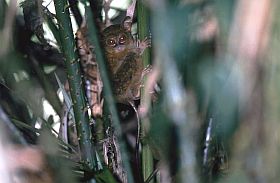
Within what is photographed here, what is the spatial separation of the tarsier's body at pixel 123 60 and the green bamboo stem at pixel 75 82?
0.52 ft

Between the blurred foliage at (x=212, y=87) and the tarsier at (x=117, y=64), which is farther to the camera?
the tarsier at (x=117, y=64)

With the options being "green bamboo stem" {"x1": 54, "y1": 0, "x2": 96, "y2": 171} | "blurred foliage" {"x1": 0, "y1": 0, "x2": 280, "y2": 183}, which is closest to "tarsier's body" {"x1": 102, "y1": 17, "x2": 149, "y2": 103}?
"green bamboo stem" {"x1": 54, "y1": 0, "x2": 96, "y2": 171}

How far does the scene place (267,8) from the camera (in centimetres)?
33

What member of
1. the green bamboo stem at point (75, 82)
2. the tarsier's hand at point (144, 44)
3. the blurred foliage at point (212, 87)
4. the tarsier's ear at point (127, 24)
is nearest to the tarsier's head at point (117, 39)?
the tarsier's ear at point (127, 24)

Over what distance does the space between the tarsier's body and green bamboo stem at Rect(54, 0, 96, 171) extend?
0.52 feet

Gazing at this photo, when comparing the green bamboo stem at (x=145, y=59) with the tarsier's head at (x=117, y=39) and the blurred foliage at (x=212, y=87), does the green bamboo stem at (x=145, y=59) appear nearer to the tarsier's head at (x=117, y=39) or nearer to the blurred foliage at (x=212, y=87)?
the tarsier's head at (x=117, y=39)

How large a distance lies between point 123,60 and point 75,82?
21 cm

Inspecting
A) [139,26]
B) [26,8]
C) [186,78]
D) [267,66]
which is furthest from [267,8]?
[26,8]

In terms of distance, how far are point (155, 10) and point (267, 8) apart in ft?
0.23

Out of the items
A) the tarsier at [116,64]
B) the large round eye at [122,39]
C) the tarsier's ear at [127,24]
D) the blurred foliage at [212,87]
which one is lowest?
the blurred foliage at [212,87]

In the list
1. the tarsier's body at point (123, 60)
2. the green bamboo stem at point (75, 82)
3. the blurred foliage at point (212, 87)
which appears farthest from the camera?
the tarsier's body at point (123, 60)

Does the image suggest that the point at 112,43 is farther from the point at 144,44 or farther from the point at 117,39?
the point at 144,44

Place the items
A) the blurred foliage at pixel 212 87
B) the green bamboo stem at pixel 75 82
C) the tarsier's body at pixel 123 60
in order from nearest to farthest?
the blurred foliage at pixel 212 87 → the green bamboo stem at pixel 75 82 → the tarsier's body at pixel 123 60

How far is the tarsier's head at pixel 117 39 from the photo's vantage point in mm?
1131
